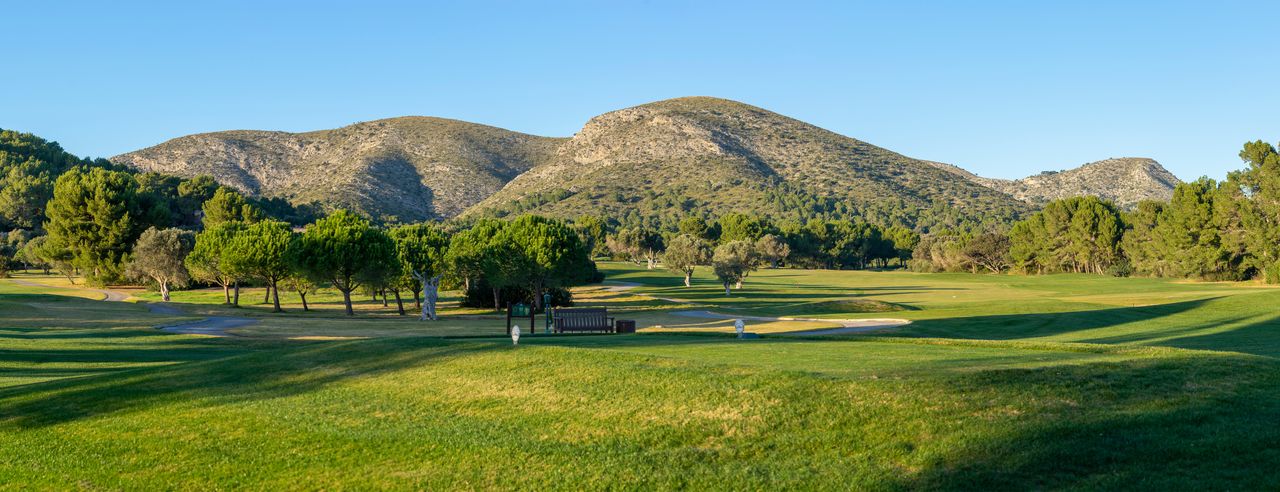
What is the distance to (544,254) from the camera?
68062mm

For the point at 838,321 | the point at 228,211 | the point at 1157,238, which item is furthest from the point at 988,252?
the point at 228,211

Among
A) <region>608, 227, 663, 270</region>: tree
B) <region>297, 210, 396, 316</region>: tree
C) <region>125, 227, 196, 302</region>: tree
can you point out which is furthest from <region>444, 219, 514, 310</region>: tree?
<region>608, 227, 663, 270</region>: tree

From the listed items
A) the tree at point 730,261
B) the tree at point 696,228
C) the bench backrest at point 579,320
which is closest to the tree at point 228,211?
the tree at point 730,261

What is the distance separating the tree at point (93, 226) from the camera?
93062 mm

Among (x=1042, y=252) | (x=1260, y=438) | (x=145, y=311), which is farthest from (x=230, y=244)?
(x=1042, y=252)

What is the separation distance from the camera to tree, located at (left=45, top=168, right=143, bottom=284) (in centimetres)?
9306

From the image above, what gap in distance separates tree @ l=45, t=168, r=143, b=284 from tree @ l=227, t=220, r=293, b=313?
120 feet

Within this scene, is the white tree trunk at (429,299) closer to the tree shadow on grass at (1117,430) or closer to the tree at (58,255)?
the tree shadow on grass at (1117,430)

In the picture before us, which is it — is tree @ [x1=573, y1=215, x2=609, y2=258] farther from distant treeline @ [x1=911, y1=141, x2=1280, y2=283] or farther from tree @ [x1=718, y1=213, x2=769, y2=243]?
distant treeline @ [x1=911, y1=141, x2=1280, y2=283]

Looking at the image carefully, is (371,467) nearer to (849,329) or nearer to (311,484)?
(311,484)

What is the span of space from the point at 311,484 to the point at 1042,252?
142 meters

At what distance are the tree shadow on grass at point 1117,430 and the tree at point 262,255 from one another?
58598 mm

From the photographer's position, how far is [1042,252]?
13700cm

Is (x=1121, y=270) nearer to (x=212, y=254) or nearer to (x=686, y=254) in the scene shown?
(x=686, y=254)
